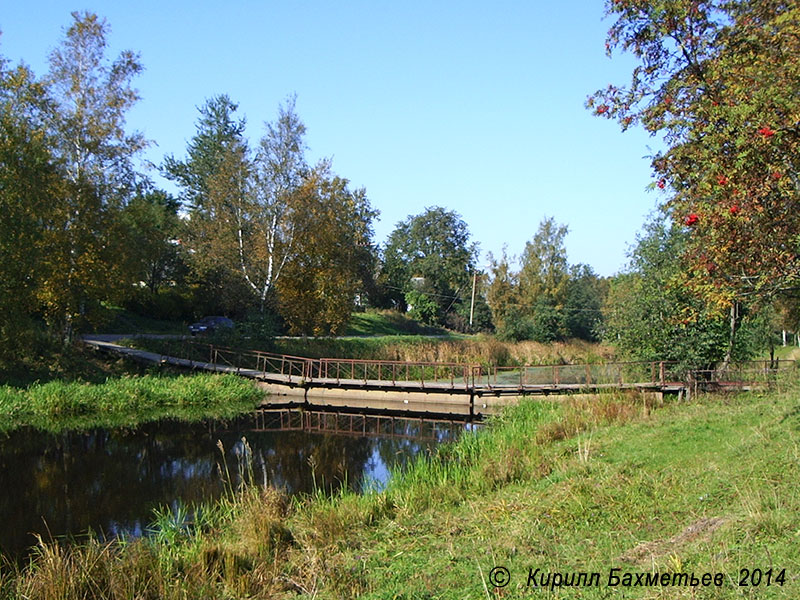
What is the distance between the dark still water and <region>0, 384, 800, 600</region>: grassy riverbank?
4.76ft

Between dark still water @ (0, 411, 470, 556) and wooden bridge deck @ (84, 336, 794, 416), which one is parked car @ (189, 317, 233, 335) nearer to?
wooden bridge deck @ (84, 336, 794, 416)

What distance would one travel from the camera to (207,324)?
3900 cm

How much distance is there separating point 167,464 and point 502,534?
34.0 ft

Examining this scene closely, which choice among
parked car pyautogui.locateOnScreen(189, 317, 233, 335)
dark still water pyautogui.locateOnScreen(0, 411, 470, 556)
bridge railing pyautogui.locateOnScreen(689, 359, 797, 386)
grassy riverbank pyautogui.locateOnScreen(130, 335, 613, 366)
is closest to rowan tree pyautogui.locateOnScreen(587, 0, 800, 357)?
dark still water pyautogui.locateOnScreen(0, 411, 470, 556)

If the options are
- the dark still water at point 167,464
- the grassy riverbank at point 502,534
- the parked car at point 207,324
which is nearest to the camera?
the grassy riverbank at point 502,534

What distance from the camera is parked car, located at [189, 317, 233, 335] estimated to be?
37200mm

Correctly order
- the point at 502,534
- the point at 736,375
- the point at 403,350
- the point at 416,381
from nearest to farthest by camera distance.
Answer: the point at 502,534 < the point at 736,375 < the point at 416,381 < the point at 403,350

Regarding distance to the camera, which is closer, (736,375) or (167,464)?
(167,464)

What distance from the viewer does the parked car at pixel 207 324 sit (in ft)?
122

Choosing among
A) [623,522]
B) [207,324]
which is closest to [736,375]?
[623,522]

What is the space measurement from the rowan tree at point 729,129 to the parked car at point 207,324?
29.5 meters

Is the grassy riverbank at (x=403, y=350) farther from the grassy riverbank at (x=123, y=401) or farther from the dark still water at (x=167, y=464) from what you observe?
the dark still water at (x=167, y=464)

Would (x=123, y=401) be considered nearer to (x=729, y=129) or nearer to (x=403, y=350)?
(x=403, y=350)

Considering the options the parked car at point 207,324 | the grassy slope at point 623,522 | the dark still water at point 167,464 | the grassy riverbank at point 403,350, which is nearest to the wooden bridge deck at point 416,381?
the grassy riverbank at point 403,350
